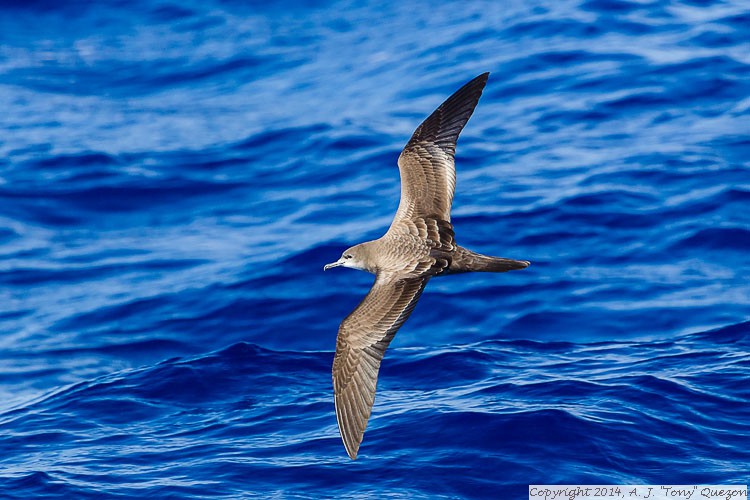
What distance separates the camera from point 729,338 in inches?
360

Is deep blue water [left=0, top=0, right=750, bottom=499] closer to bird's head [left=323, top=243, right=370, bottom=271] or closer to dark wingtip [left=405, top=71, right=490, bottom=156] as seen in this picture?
bird's head [left=323, top=243, right=370, bottom=271]

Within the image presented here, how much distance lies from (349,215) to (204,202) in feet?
6.95

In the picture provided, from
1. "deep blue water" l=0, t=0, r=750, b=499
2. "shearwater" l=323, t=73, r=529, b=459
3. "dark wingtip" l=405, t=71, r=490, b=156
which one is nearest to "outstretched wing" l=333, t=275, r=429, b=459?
"shearwater" l=323, t=73, r=529, b=459

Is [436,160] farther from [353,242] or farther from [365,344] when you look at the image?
[353,242]

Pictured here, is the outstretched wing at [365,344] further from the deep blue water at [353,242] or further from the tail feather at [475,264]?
the deep blue water at [353,242]

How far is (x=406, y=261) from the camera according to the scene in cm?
743

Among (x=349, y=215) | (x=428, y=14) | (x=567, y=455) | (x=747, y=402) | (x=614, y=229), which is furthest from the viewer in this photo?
(x=428, y=14)

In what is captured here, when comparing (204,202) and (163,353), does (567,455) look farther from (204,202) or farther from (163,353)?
(204,202)

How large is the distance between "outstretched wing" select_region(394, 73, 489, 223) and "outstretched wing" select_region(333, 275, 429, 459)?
1.19 m

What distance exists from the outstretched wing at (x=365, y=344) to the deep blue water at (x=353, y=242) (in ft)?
2.63

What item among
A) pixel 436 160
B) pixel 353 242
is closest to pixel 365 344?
pixel 436 160

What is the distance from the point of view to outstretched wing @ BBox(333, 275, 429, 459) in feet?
22.5

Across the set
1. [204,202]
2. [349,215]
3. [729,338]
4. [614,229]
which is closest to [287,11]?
[204,202]

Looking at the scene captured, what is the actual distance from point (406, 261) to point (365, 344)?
29.4 inches
